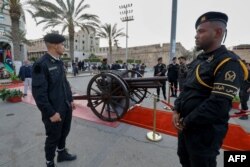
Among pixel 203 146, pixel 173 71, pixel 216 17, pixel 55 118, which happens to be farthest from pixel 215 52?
pixel 173 71

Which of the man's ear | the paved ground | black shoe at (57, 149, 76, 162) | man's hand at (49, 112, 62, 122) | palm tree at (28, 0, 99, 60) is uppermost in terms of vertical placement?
palm tree at (28, 0, 99, 60)

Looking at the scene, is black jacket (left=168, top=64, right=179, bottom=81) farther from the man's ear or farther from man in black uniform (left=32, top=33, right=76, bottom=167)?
the man's ear

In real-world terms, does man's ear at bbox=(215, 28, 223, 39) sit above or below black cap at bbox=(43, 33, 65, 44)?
below

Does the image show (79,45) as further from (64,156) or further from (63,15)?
(64,156)

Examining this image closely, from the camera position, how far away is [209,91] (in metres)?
1.50

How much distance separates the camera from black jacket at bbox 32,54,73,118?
225 centimetres

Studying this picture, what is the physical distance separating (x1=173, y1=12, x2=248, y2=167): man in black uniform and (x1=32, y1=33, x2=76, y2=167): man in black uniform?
1.68m

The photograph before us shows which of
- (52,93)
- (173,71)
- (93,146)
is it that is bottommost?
(93,146)

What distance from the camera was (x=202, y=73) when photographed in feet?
4.96

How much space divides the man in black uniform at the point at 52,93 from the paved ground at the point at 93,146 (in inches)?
23.7

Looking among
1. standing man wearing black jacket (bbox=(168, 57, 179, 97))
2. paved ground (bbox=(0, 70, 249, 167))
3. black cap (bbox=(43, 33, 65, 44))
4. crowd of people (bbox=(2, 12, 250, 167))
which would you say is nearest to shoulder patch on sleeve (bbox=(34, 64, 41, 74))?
black cap (bbox=(43, 33, 65, 44))

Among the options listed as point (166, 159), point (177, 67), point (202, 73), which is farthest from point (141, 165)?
point (177, 67)

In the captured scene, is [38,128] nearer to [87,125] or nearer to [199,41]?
[87,125]

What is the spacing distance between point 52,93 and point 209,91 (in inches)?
77.2
